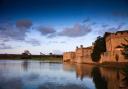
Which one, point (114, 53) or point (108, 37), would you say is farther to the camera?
point (108, 37)

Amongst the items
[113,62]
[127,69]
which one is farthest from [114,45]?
[127,69]

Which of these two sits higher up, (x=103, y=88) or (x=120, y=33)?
(x=120, y=33)

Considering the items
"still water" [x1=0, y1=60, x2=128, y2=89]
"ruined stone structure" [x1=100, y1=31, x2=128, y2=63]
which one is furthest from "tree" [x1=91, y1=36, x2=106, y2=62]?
"still water" [x1=0, y1=60, x2=128, y2=89]

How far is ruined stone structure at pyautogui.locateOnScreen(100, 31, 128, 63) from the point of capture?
83.9ft

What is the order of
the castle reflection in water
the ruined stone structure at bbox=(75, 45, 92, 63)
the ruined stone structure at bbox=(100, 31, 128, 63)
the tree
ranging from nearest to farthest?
the castle reflection in water
the ruined stone structure at bbox=(100, 31, 128, 63)
the tree
the ruined stone structure at bbox=(75, 45, 92, 63)

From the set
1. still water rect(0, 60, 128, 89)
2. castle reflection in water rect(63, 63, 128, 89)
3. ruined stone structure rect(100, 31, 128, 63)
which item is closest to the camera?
castle reflection in water rect(63, 63, 128, 89)

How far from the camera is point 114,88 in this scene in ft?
→ 30.7

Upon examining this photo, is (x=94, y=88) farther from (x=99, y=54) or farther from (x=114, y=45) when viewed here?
(x=99, y=54)

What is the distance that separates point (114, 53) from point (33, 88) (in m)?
17.3

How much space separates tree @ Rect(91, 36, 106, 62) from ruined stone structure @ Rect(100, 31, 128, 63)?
1.46 m

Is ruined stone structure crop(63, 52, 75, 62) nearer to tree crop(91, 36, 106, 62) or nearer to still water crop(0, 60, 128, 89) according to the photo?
tree crop(91, 36, 106, 62)

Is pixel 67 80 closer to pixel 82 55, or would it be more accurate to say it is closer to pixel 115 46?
pixel 115 46

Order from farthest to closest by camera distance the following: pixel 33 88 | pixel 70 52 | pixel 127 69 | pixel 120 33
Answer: pixel 70 52 → pixel 120 33 → pixel 33 88 → pixel 127 69

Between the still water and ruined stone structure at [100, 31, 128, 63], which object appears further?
ruined stone structure at [100, 31, 128, 63]
